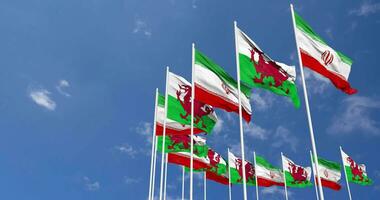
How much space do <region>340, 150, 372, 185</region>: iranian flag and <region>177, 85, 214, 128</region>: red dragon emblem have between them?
23.1m

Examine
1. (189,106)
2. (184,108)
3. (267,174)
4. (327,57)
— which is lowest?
(327,57)

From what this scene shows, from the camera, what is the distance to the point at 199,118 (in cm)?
2059

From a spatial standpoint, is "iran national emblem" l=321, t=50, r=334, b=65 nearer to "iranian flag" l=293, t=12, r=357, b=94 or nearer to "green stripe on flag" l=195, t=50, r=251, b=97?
"iranian flag" l=293, t=12, r=357, b=94

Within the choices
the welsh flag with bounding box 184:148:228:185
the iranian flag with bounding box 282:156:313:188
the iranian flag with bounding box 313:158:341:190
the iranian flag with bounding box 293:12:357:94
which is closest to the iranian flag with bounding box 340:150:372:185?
the iranian flag with bounding box 313:158:341:190

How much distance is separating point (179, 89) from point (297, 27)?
826 centimetres

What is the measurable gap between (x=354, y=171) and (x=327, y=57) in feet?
88.8

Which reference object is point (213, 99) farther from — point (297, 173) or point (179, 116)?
point (297, 173)

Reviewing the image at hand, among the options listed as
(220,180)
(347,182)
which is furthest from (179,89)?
(347,182)

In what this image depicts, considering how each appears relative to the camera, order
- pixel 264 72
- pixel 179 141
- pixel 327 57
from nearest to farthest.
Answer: pixel 327 57
pixel 264 72
pixel 179 141

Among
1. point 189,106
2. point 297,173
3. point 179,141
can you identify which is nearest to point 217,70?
point 189,106

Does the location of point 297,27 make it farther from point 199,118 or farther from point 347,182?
point 347,182

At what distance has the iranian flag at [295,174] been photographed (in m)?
38.0

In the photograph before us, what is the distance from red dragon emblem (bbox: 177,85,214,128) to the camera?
2059 centimetres

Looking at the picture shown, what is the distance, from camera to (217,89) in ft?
59.6
